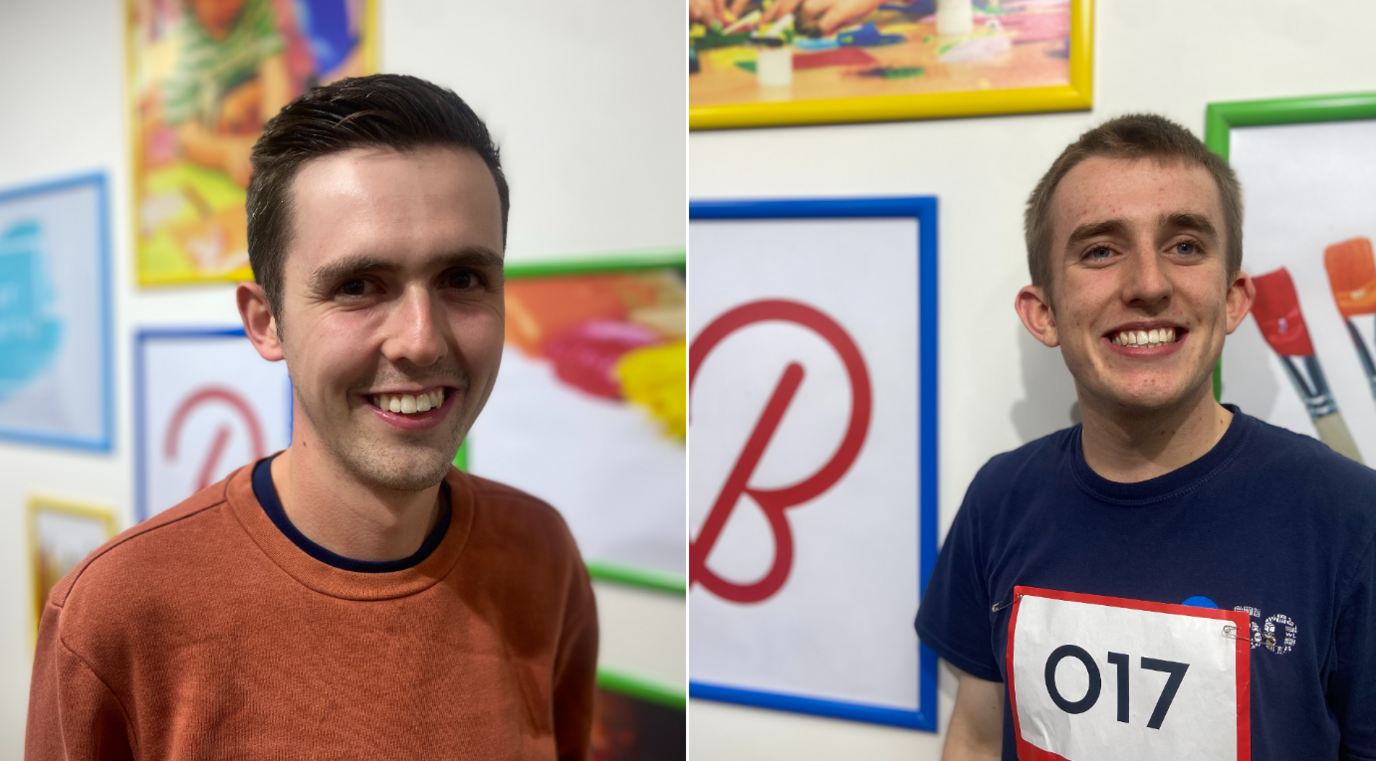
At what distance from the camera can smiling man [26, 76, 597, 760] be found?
76cm

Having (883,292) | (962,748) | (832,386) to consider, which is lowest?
(962,748)

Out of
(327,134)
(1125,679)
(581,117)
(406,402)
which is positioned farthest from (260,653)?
(1125,679)

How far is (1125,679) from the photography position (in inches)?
37.1

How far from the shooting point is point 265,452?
5.00 ft

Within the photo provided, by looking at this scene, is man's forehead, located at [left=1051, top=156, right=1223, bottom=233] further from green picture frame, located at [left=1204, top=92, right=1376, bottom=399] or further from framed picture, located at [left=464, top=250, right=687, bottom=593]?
framed picture, located at [left=464, top=250, right=687, bottom=593]

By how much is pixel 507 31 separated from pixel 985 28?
70 cm

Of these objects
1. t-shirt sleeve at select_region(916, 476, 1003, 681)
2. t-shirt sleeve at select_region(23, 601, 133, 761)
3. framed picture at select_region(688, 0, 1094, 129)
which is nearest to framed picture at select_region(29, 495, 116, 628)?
t-shirt sleeve at select_region(23, 601, 133, 761)

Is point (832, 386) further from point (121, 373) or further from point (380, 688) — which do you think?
point (121, 373)

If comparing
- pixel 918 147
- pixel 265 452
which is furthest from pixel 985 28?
pixel 265 452

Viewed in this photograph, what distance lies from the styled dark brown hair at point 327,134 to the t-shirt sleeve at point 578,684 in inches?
20.9

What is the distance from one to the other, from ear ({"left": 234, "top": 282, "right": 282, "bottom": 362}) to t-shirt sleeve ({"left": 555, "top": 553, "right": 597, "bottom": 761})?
1.50 ft

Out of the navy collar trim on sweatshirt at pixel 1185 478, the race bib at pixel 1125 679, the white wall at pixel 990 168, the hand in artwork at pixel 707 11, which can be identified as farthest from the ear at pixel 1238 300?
the hand in artwork at pixel 707 11

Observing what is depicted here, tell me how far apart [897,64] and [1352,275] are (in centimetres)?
64

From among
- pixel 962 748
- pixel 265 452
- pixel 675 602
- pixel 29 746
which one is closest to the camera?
pixel 29 746
